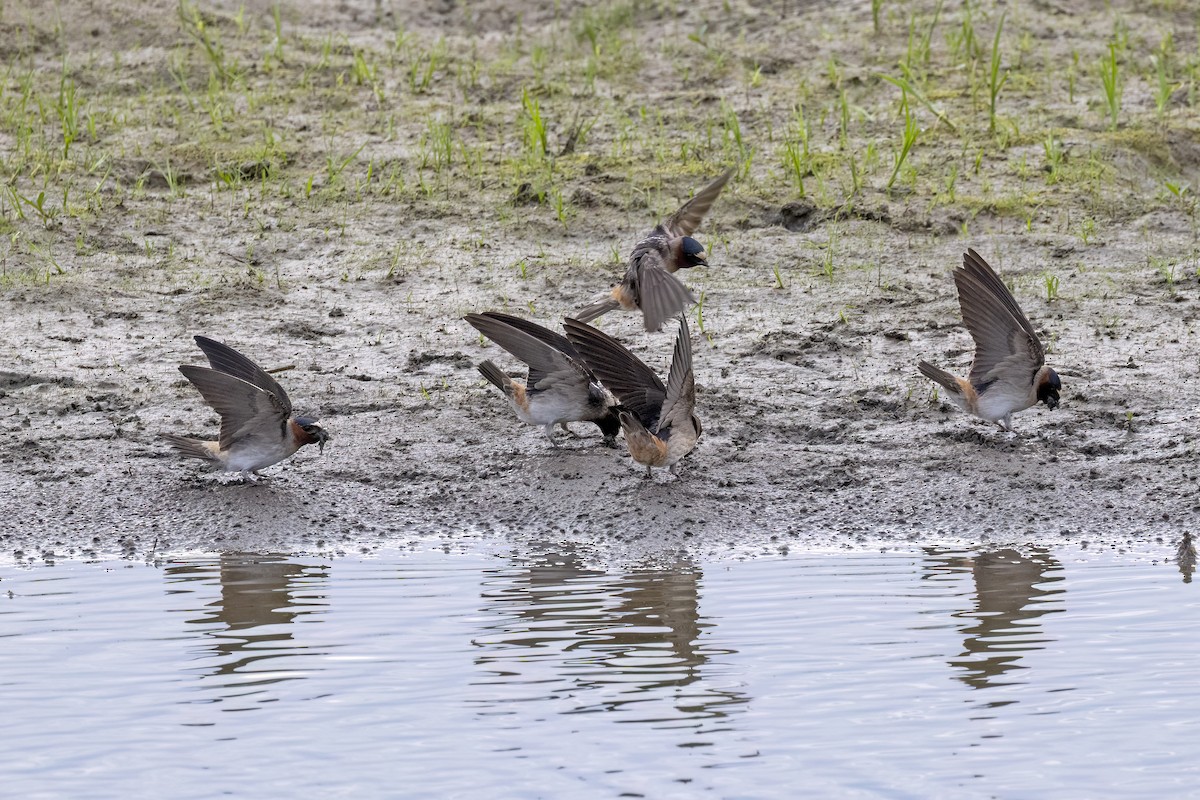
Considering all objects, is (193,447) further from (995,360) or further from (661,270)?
(995,360)

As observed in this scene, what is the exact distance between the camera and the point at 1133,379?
24.5 ft

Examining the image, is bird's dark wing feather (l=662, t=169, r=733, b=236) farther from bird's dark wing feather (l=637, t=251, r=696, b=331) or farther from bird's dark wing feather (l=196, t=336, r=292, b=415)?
bird's dark wing feather (l=196, t=336, r=292, b=415)

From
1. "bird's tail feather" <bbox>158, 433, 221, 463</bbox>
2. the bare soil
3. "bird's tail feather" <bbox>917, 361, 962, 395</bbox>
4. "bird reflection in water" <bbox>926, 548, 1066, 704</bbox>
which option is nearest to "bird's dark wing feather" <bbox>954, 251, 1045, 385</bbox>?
"bird's tail feather" <bbox>917, 361, 962, 395</bbox>

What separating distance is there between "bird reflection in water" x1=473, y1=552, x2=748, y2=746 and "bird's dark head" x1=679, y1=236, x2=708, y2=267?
82.3 inches

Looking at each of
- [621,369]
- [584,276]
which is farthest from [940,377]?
[584,276]

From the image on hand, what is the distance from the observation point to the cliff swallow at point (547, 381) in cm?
678

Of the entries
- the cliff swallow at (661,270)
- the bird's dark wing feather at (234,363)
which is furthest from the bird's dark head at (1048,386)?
the bird's dark wing feather at (234,363)

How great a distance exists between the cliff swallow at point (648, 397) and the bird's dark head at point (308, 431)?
42.8 inches

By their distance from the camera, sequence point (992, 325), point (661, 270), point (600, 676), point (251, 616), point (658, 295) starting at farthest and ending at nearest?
point (661, 270), point (658, 295), point (992, 325), point (251, 616), point (600, 676)

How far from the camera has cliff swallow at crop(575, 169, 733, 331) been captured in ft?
22.8

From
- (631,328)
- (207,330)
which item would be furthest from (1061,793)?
(207,330)

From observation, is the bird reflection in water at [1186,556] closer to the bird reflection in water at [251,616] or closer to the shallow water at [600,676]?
the shallow water at [600,676]

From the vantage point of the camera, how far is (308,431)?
21.8 ft

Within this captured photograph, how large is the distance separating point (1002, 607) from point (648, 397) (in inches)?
74.1
